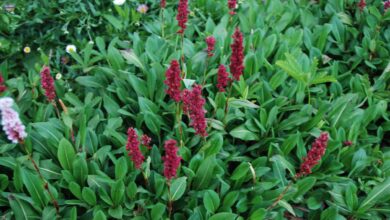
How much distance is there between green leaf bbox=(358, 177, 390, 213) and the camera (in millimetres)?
2611

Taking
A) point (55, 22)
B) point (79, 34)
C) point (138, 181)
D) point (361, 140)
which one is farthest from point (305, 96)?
point (55, 22)

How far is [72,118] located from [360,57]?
7.93 feet

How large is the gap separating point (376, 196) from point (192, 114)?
1238mm

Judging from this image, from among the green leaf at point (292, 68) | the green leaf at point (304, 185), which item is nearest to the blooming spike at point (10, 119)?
the green leaf at point (304, 185)

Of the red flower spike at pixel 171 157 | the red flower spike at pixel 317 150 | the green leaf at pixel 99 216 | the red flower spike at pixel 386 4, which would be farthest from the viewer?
the red flower spike at pixel 386 4

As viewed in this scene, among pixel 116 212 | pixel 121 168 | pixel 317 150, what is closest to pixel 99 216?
pixel 116 212

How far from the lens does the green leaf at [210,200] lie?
247 centimetres

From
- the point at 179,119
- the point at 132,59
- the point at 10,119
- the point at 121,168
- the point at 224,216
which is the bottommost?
the point at 224,216

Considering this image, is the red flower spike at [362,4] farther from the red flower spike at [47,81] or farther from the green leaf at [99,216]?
the green leaf at [99,216]

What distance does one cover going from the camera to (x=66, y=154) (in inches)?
104

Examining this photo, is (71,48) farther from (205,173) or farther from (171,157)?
(171,157)

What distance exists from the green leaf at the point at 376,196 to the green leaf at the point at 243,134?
79cm

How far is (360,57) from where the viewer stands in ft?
12.1

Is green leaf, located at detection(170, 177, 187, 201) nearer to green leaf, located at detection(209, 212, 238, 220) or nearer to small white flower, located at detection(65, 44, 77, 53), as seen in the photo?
green leaf, located at detection(209, 212, 238, 220)
